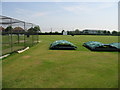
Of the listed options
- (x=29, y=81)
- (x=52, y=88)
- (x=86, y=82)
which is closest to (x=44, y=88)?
(x=52, y=88)

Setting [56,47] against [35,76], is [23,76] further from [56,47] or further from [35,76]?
[56,47]

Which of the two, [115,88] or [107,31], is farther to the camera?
[107,31]

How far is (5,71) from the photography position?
204 inches

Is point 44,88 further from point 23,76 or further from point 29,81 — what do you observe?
point 23,76

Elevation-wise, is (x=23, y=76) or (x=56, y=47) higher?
(x=56, y=47)

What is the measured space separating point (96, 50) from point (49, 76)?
7669mm

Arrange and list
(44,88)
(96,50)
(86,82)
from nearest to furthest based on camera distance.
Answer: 1. (44,88)
2. (86,82)
3. (96,50)

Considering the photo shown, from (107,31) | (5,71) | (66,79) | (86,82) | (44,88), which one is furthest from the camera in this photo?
(107,31)

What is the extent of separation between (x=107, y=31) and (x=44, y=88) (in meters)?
93.7

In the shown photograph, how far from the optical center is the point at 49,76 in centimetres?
466

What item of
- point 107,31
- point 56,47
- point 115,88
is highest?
point 107,31

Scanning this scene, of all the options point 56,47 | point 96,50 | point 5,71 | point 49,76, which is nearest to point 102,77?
point 49,76

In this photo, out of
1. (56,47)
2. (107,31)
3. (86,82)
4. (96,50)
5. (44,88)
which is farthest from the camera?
(107,31)

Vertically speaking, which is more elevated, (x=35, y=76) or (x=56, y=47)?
(x=56, y=47)
